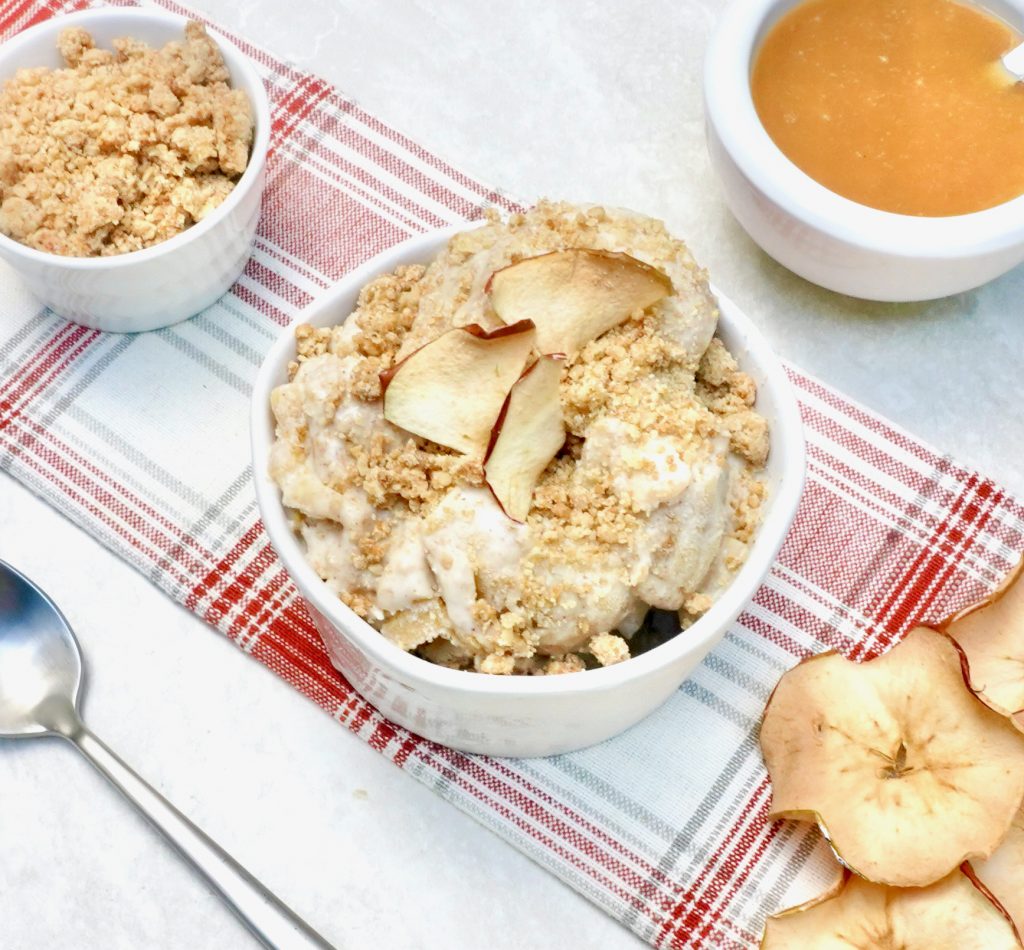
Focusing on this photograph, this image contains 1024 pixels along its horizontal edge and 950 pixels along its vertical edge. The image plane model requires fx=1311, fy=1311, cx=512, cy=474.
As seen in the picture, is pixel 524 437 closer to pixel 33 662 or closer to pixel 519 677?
pixel 519 677

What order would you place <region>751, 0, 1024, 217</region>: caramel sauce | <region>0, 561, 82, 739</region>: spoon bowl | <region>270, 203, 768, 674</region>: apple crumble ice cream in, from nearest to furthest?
<region>270, 203, 768, 674</region>: apple crumble ice cream, <region>0, 561, 82, 739</region>: spoon bowl, <region>751, 0, 1024, 217</region>: caramel sauce

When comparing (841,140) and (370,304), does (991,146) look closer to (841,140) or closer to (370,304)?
(841,140)

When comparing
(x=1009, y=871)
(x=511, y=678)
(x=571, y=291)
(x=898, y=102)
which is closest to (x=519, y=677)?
(x=511, y=678)

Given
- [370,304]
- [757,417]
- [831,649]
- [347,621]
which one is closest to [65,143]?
[370,304]

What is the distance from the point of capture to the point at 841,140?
136 cm

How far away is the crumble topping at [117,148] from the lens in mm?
1244

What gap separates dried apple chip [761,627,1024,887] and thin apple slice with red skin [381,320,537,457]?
16.1 inches

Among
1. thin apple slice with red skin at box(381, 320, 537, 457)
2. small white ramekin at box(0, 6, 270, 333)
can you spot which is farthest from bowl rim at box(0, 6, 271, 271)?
thin apple slice with red skin at box(381, 320, 537, 457)

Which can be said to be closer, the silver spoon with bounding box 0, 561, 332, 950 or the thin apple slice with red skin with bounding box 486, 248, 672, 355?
the thin apple slice with red skin with bounding box 486, 248, 672, 355

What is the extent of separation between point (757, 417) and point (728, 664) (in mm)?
288

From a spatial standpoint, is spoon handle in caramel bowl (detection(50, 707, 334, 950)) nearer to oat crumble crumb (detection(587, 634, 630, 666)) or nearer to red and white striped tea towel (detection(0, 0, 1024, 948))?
red and white striped tea towel (detection(0, 0, 1024, 948))

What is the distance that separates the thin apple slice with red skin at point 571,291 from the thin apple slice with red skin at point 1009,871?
0.57 metres

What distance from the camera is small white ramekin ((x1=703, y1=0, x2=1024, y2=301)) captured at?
1.28 meters

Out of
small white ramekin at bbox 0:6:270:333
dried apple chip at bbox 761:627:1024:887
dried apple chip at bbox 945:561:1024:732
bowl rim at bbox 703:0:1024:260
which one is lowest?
dried apple chip at bbox 761:627:1024:887
